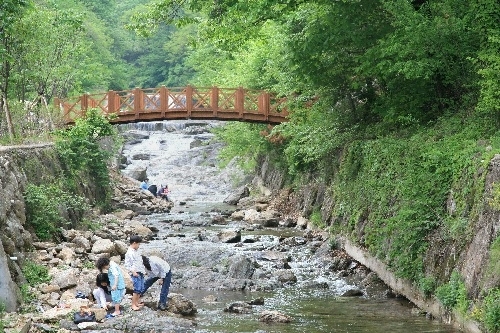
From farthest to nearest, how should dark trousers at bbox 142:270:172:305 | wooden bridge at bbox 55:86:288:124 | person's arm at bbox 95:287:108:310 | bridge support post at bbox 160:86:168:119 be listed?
bridge support post at bbox 160:86:168:119
wooden bridge at bbox 55:86:288:124
dark trousers at bbox 142:270:172:305
person's arm at bbox 95:287:108:310

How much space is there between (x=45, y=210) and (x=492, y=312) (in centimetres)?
1230

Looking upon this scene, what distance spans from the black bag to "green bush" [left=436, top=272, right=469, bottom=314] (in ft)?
19.4

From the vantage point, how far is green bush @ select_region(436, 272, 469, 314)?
1171 cm

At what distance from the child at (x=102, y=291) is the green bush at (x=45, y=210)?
5817 millimetres

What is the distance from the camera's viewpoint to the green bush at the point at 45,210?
60.1ft

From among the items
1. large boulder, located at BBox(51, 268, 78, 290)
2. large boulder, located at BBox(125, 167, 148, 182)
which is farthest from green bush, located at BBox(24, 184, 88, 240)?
large boulder, located at BBox(125, 167, 148, 182)

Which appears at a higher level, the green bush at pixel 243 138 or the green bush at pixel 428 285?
the green bush at pixel 243 138

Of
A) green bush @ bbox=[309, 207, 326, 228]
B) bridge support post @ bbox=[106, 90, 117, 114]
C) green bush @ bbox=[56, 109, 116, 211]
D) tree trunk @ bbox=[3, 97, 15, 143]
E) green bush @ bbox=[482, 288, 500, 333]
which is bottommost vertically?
green bush @ bbox=[309, 207, 326, 228]

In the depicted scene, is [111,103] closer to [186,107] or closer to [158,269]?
[186,107]

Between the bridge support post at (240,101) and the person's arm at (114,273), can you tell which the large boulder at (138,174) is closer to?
the bridge support post at (240,101)

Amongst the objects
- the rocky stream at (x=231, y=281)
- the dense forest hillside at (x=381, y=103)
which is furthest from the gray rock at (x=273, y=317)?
the dense forest hillside at (x=381, y=103)

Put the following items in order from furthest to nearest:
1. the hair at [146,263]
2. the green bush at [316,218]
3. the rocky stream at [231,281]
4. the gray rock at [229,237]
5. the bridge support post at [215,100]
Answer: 1. the bridge support post at [215,100]
2. the green bush at [316,218]
3. the gray rock at [229,237]
4. the hair at [146,263]
5. the rocky stream at [231,281]

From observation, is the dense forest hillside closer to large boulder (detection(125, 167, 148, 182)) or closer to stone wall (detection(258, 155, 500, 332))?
stone wall (detection(258, 155, 500, 332))

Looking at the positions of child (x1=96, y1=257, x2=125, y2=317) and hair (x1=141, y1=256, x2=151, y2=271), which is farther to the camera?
hair (x1=141, y1=256, x2=151, y2=271)
